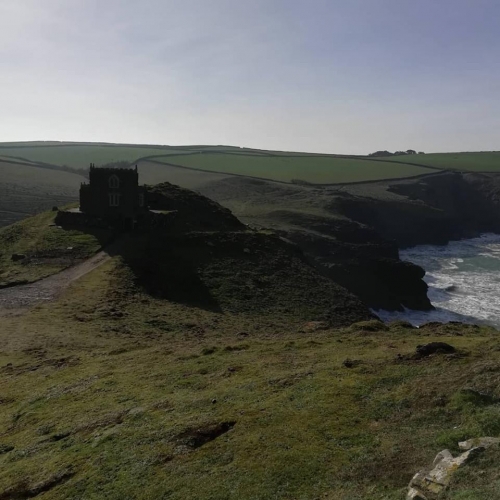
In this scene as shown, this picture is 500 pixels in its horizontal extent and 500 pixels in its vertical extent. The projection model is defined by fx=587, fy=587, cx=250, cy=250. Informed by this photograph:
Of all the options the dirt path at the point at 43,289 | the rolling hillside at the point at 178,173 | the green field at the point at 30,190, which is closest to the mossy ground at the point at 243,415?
the dirt path at the point at 43,289

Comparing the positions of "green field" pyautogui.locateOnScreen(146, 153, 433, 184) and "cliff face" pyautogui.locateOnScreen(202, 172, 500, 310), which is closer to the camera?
"cliff face" pyautogui.locateOnScreen(202, 172, 500, 310)

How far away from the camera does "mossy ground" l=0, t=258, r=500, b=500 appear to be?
13.5 m

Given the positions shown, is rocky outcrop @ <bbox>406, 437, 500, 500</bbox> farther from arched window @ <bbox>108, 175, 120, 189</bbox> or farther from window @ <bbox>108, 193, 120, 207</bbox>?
arched window @ <bbox>108, 175, 120, 189</bbox>

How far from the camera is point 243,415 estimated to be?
17.3 m

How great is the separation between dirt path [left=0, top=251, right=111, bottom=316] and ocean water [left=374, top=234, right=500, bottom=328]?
33.8 m

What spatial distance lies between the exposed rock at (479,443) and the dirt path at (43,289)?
3037cm

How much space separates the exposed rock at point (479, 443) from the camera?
12.8m

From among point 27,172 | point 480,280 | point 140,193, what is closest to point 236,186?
point 27,172

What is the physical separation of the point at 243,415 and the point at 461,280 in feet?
258

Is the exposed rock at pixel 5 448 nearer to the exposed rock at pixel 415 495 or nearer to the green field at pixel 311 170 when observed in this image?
the exposed rock at pixel 415 495

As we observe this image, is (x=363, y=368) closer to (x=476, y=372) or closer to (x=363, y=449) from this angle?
(x=476, y=372)

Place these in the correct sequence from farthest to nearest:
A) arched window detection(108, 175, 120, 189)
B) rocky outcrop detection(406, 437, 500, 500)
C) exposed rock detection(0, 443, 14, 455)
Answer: arched window detection(108, 175, 120, 189), exposed rock detection(0, 443, 14, 455), rocky outcrop detection(406, 437, 500, 500)

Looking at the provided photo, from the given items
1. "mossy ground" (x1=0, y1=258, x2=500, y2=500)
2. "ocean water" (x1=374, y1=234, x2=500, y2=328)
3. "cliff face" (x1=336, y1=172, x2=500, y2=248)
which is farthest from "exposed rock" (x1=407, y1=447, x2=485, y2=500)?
"cliff face" (x1=336, y1=172, x2=500, y2=248)

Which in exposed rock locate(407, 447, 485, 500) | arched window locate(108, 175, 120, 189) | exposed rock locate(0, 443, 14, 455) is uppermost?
arched window locate(108, 175, 120, 189)
